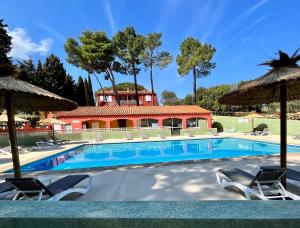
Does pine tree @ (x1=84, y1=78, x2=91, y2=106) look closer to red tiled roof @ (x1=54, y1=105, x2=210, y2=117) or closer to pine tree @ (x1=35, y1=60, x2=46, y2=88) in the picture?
pine tree @ (x1=35, y1=60, x2=46, y2=88)

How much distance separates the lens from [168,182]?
6.33 m

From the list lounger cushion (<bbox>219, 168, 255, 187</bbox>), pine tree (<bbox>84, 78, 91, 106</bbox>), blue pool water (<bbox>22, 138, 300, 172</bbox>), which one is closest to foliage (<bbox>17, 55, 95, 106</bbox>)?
pine tree (<bbox>84, 78, 91, 106</bbox>)

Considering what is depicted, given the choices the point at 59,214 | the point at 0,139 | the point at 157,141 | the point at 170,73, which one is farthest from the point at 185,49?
the point at 59,214

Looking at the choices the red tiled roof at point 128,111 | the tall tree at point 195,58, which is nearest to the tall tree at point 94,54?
the red tiled roof at point 128,111

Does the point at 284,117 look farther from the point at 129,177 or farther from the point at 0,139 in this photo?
the point at 0,139

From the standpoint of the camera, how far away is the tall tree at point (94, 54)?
3119cm

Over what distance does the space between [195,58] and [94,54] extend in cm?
1589

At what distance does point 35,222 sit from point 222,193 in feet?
15.9

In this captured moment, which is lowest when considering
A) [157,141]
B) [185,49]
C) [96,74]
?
[157,141]

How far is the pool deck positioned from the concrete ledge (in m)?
3.80

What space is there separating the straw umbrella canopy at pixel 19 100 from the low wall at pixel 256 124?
829 inches

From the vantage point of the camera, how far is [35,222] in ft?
4.50

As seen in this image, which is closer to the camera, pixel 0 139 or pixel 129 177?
pixel 129 177

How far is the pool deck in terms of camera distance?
5.21 metres
